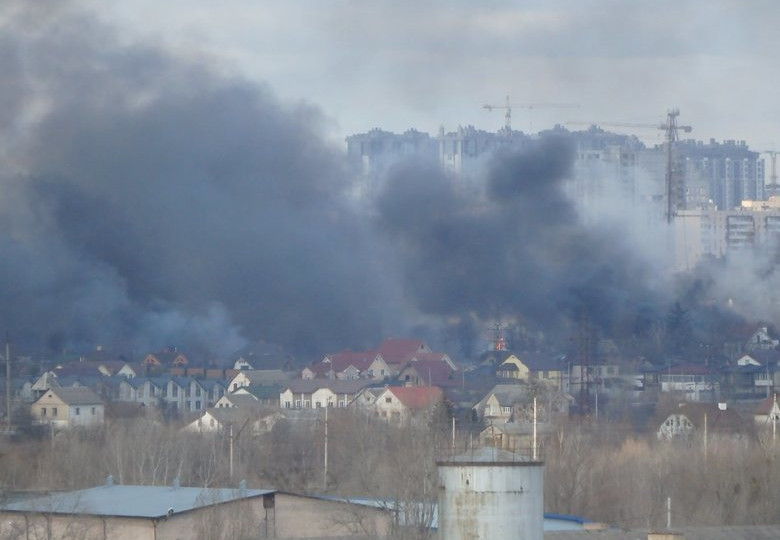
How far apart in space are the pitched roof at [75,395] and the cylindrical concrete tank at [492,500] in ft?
105

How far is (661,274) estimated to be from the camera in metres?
79.6

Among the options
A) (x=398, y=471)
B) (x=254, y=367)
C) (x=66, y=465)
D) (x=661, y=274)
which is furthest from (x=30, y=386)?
(x=661, y=274)

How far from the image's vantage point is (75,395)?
50125 mm

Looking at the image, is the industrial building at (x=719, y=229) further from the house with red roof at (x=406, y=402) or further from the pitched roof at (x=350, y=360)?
the house with red roof at (x=406, y=402)

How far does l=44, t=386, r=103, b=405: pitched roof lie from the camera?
49344 millimetres

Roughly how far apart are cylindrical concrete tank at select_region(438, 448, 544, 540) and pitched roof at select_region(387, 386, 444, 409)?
29755mm

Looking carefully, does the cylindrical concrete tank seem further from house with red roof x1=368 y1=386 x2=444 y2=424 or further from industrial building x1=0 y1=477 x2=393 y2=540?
house with red roof x1=368 y1=386 x2=444 y2=424

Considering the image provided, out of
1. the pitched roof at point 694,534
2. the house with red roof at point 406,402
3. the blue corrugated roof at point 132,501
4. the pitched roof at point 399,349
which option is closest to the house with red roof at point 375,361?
the pitched roof at point 399,349

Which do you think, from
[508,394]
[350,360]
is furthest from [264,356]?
[508,394]

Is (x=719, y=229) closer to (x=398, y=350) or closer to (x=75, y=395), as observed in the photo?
(x=398, y=350)

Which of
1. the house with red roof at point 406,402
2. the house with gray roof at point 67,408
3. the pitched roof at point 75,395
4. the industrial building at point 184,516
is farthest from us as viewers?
the pitched roof at point 75,395

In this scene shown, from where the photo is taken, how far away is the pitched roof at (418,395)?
1949 inches

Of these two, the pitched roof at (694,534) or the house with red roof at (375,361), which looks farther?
the house with red roof at (375,361)

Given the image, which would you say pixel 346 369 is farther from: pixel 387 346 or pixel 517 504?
pixel 517 504
